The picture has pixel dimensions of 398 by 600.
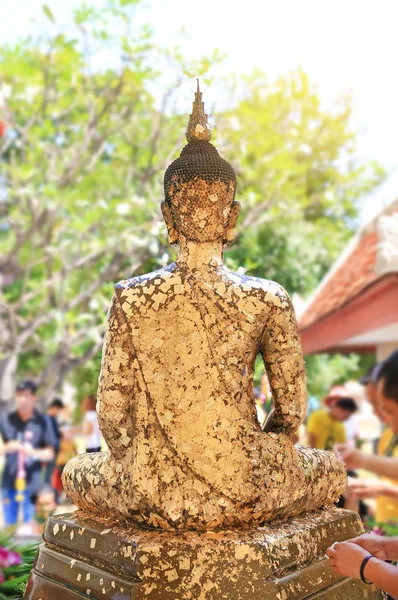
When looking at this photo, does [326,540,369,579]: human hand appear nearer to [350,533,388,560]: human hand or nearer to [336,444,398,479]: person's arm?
[350,533,388,560]: human hand

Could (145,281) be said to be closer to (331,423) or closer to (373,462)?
(373,462)

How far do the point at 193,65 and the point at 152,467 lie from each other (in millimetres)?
1870

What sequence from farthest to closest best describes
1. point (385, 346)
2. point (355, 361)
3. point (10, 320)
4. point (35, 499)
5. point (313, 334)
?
point (355, 361) < point (385, 346) < point (10, 320) < point (313, 334) < point (35, 499)

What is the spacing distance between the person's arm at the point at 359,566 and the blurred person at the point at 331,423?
2837mm

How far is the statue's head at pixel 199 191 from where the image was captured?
1.99 m

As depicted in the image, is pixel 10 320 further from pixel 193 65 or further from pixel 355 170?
pixel 355 170

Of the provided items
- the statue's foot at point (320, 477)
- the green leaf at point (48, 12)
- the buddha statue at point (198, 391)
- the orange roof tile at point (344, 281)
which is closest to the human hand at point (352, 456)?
the statue's foot at point (320, 477)

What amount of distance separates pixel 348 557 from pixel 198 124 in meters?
1.35

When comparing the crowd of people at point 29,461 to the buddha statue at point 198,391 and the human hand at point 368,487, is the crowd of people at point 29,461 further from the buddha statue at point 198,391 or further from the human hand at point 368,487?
the buddha statue at point 198,391

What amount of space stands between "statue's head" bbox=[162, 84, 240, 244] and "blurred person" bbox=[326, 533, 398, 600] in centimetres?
98

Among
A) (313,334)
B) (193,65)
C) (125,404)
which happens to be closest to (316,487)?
(125,404)

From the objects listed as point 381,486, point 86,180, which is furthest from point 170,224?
Result: point 86,180

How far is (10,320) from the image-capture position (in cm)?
793

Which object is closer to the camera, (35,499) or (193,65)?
(193,65)
